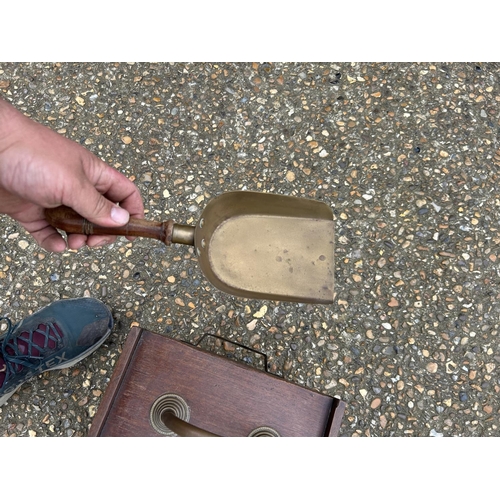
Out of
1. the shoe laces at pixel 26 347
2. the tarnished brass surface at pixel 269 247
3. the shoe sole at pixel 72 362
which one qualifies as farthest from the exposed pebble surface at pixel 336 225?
the tarnished brass surface at pixel 269 247

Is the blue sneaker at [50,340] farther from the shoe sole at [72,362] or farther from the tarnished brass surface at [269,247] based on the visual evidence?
the tarnished brass surface at [269,247]

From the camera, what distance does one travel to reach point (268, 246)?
167 cm

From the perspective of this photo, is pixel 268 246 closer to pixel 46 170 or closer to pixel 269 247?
pixel 269 247

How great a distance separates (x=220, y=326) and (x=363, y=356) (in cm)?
59

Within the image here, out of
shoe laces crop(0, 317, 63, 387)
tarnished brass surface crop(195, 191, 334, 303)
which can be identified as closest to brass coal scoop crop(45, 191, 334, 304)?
tarnished brass surface crop(195, 191, 334, 303)

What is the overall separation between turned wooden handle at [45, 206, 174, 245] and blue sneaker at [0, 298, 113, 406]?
0.53m

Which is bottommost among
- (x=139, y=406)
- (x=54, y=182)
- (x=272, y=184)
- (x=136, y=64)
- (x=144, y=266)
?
(x=139, y=406)

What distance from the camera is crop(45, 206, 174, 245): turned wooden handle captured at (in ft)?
4.76

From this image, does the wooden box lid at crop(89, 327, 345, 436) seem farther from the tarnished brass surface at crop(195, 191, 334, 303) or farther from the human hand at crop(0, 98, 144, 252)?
the human hand at crop(0, 98, 144, 252)

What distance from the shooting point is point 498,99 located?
220cm

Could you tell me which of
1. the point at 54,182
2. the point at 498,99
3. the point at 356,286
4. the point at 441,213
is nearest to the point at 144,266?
the point at 54,182

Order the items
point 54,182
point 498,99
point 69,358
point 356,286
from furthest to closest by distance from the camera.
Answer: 1. point 498,99
2. point 356,286
3. point 69,358
4. point 54,182

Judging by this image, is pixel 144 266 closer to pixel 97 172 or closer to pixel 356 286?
pixel 97 172

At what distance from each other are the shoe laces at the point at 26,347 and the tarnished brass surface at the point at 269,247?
69 cm
